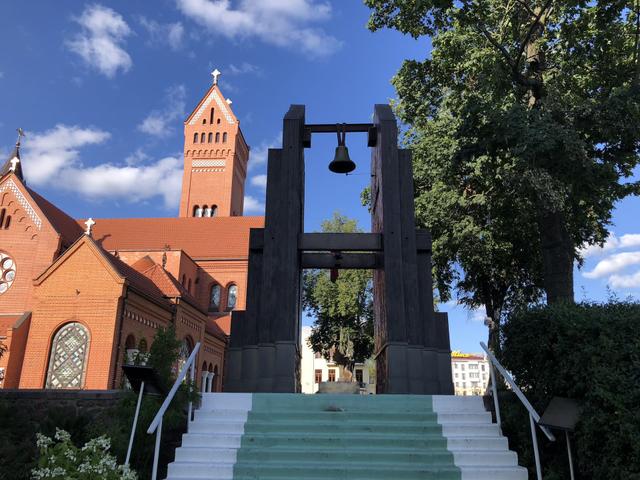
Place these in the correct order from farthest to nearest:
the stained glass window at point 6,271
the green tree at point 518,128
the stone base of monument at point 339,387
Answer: the stained glass window at point 6,271 → the stone base of monument at point 339,387 → the green tree at point 518,128

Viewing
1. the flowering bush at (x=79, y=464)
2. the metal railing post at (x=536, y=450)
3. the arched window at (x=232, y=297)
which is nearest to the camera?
the flowering bush at (x=79, y=464)

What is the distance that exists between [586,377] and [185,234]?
3803cm

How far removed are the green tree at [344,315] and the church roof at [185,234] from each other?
6987mm

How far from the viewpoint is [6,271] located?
77.9 ft

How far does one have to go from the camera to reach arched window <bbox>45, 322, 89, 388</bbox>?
1948 centimetres

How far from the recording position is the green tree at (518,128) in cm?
1171

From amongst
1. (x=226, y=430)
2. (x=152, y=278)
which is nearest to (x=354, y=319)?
(x=152, y=278)

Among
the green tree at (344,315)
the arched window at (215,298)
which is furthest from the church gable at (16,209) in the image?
A: the green tree at (344,315)

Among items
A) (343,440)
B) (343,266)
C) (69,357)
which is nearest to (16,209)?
(69,357)

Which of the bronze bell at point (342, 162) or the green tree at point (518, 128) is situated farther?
the green tree at point (518, 128)

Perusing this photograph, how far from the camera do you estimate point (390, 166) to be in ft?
31.5

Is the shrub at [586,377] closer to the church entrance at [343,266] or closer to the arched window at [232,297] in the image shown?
the church entrance at [343,266]

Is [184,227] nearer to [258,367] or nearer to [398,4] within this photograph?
[398,4]

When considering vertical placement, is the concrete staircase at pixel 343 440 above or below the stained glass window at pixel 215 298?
below
